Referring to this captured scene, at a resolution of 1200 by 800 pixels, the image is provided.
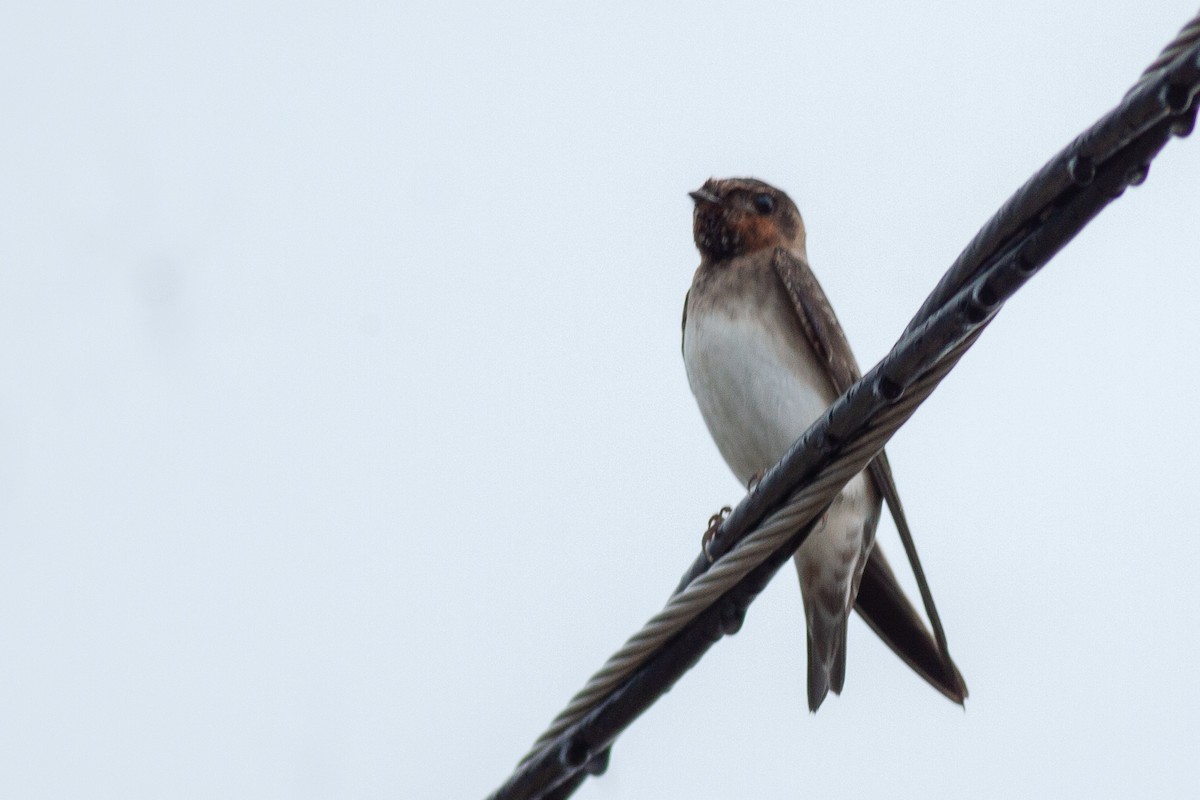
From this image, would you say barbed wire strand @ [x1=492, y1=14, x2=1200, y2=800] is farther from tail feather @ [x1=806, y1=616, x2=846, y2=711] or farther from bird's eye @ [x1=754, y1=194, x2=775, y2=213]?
bird's eye @ [x1=754, y1=194, x2=775, y2=213]

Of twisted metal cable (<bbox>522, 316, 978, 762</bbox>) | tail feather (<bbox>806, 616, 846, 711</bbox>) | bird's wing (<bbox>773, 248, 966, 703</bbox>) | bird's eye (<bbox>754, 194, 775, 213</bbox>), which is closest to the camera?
twisted metal cable (<bbox>522, 316, 978, 762</bbox>)

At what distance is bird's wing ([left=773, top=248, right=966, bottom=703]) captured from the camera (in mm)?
3717

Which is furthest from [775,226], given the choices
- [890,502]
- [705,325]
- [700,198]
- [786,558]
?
[786,558]

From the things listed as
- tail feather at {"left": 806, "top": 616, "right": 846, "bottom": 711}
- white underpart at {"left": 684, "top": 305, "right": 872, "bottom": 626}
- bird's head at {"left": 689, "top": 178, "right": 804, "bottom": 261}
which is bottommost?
tail feather at {"left": 806, "top": 616, "right": 846, "bottom": 711}

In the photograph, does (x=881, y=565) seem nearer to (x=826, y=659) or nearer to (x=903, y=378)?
(x=826, y=659)

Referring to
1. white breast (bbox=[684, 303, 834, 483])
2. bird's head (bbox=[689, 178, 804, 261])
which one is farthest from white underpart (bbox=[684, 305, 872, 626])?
bird's head (bbox=[689, 178, 804, 261])

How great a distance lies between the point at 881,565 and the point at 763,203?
163 cm

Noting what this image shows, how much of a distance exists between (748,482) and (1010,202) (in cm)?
287

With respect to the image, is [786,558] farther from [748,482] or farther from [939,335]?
[748,482]

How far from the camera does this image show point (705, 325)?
193 inches

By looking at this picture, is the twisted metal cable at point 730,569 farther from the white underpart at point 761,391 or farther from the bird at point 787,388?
the white underpart at point 761,391

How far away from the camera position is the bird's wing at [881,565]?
3.72 m

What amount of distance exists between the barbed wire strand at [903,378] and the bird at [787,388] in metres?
1.61

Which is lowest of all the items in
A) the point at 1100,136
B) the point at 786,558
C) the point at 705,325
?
the point at 786,558
